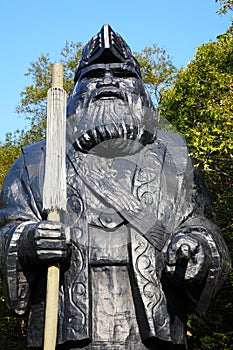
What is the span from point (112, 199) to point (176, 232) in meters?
0.44

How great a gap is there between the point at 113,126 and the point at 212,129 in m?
6.28

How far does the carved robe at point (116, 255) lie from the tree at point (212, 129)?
628 centimetres

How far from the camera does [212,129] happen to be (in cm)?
1019

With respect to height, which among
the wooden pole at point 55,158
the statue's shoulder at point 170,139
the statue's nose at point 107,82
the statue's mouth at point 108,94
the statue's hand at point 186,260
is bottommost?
the statue's hand at point 186,260

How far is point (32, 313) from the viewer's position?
3.82 m

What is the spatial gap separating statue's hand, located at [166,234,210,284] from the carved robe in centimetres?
11

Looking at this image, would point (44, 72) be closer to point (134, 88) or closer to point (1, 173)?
point (1, 173)

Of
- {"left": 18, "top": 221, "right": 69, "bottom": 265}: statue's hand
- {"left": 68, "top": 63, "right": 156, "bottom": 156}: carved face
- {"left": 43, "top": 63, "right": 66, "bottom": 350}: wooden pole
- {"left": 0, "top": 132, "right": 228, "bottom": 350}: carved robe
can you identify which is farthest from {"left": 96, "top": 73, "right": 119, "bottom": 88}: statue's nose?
{"left": 18, "top": 221, "right": 69, "bottom": 265}: statue's hand

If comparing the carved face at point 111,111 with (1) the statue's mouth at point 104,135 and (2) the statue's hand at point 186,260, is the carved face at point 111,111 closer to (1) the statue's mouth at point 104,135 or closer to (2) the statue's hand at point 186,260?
(1) the statue's mouth at point 104,135

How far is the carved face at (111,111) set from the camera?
410 centimetres

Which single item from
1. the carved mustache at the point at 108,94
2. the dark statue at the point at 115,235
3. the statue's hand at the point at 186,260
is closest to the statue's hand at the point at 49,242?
the dark statue at the point at 115,235

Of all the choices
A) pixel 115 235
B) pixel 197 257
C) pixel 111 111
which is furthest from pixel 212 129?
pixel 197 257

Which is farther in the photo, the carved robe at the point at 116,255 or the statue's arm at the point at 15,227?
the statue's arm at the point at 15,227

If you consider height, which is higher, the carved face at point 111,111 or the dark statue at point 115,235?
the carved face at point 111,111
